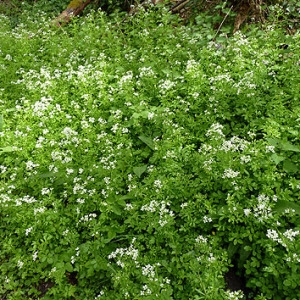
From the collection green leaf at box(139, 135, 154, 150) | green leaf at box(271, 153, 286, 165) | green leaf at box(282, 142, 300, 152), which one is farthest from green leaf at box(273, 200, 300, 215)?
green leaf at box(139, 135, 154, 150)

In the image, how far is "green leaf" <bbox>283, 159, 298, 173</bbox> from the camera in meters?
3.79

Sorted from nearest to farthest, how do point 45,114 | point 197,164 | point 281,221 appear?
point 281,221, point 197,164, point 45,114

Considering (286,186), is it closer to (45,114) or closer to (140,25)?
(45,114)

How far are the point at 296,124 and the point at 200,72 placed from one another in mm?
1633

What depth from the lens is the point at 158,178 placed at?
13.0ft

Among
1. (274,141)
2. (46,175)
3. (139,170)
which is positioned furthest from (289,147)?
(46,175)

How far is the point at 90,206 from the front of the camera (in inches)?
158

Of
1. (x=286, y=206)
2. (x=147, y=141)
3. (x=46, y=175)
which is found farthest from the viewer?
(x=147, y=141)

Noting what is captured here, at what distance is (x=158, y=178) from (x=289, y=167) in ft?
4.76

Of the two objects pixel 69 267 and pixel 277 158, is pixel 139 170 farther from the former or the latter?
pixel 277 158

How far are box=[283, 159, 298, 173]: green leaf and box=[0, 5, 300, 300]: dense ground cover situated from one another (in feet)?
0.06

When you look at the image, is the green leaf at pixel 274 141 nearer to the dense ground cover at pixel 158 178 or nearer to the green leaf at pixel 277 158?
the dense ground cover at pixel 158 178

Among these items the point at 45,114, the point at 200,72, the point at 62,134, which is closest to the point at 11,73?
the point at 45,114

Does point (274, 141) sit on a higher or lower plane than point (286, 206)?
higher
